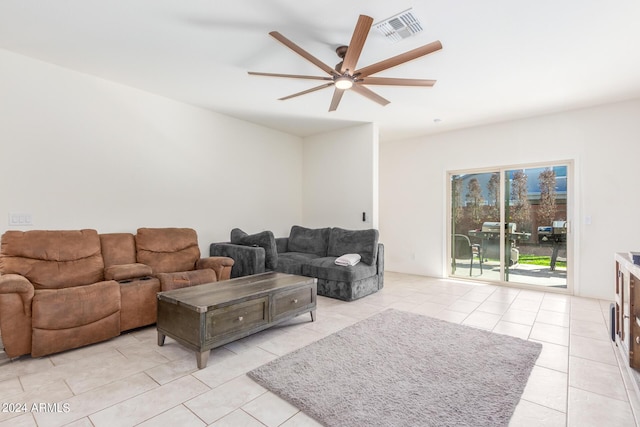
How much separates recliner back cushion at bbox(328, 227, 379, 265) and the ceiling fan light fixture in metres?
2.37

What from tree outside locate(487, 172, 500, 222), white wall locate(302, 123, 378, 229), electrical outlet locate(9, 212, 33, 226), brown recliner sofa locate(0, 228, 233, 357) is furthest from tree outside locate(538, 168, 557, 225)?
electrical outlet locate(9, 212, 33, 226)

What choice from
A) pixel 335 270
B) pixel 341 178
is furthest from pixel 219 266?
pixel 341 178

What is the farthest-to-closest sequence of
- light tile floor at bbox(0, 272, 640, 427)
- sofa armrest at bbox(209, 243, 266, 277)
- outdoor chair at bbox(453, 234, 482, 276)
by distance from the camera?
outdoor chair at bbox(453, 234, 482, 276) < sofa armrest at bbox(209, 243, 266, 277) < light tile floor at bbox(0, 272, 640, 427)

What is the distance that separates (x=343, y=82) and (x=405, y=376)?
2475 mm

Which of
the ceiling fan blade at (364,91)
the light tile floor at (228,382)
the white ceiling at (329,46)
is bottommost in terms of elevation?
the light tile floor at (228,382)

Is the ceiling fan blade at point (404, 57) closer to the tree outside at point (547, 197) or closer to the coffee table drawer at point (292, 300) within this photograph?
the coffee table drawer at point (292, 300)

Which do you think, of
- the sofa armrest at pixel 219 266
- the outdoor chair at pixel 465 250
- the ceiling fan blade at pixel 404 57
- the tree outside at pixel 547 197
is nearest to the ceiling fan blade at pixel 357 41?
the ceiling fan blade at pixel 404 57

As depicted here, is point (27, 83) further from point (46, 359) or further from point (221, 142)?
point (46, 359)

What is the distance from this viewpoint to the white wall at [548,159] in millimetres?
4168

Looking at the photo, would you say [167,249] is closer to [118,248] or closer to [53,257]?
[118,248]

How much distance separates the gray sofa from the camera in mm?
4160

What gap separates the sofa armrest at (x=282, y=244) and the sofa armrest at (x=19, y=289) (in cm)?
336

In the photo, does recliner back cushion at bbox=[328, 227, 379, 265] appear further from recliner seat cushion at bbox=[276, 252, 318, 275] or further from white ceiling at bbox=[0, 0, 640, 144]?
white ceiling at bbox=[0, 0, 640, 144]

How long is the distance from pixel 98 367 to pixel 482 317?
12.3ft
